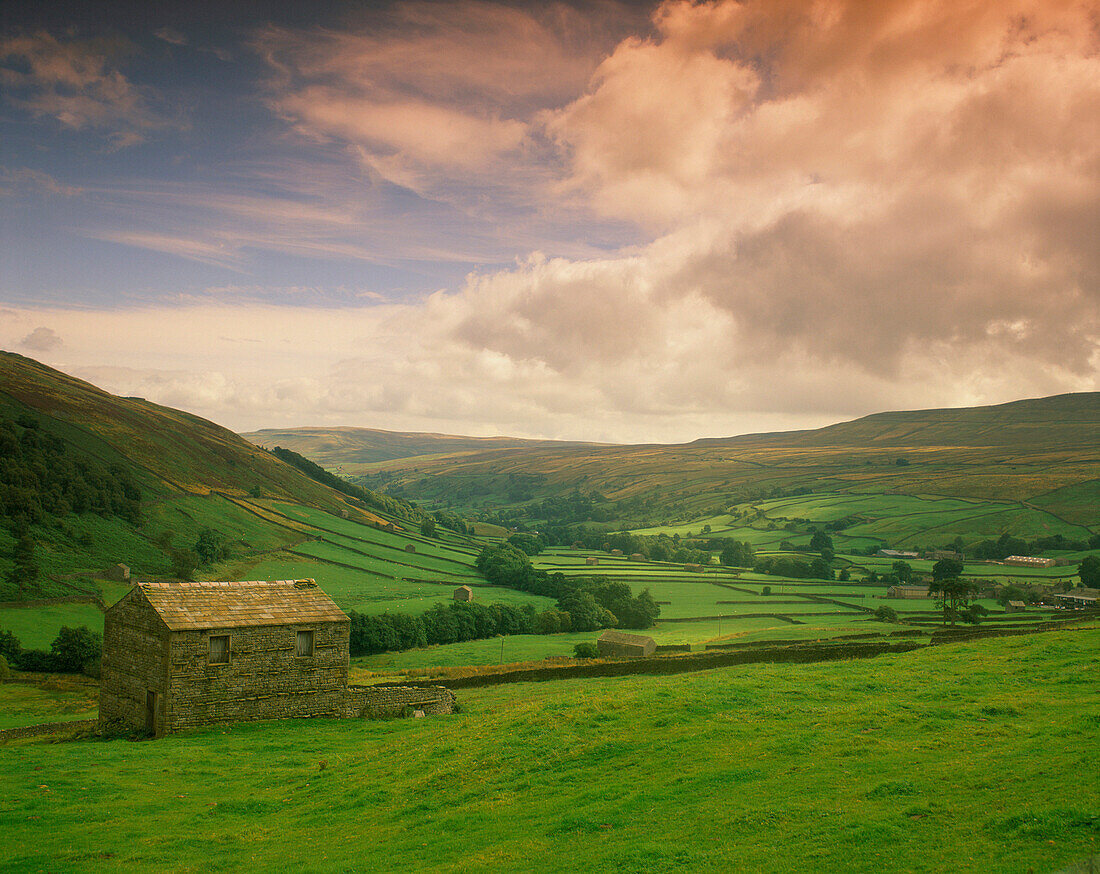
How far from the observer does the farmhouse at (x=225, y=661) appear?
100 ft

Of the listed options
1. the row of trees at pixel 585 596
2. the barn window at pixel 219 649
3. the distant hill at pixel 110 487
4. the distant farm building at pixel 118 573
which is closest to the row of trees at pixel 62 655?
the distant hill at pixel 110 487

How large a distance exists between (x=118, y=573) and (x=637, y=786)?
84.9 metres

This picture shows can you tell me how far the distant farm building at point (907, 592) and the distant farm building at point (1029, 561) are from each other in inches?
1139

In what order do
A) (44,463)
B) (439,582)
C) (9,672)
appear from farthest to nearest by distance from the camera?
(439,582), (44,463), (9,672)

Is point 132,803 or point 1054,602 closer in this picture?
point 132,803

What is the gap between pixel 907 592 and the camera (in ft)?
326

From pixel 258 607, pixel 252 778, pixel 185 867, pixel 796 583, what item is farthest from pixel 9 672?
pixel 796 583

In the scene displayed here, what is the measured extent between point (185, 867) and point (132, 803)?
6.09 m

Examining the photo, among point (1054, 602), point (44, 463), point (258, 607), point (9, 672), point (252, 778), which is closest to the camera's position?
point (252, 778)

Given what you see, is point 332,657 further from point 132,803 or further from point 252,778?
point 132,803

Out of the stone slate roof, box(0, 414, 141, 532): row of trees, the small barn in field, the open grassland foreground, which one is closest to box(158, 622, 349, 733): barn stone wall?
the small barn in field

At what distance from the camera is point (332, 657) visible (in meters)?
34.4

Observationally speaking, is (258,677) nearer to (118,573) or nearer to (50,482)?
(118,573)

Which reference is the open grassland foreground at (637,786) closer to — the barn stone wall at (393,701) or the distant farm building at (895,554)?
the barn stone wall at (393,701)
